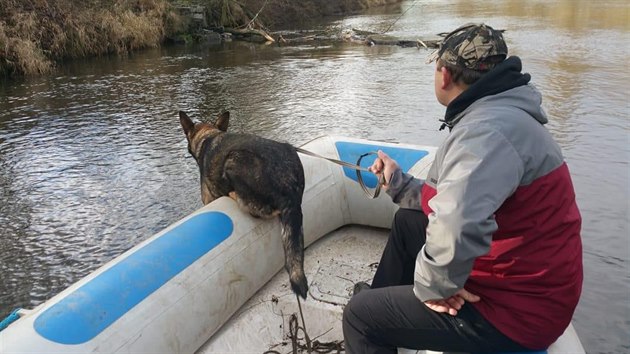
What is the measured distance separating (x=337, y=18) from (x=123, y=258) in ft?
89.2

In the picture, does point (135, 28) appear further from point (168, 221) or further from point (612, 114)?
point (612, 114)

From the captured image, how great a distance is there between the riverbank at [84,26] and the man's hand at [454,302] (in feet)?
46.1

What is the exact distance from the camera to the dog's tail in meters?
3.15

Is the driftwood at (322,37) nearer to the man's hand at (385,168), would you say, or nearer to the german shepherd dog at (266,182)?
the german shepherd dog at (266,182)

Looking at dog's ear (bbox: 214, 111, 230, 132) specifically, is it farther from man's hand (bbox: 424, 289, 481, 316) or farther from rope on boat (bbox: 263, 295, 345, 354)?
man's hand (bbox: 424, 289, 481, 316)

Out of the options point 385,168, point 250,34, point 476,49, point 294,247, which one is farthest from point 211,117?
point 250,34

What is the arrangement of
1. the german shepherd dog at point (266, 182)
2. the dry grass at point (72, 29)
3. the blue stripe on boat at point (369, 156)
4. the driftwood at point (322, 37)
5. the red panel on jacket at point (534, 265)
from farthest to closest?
the driftwood at point (322, 37)
the dry grass at point (72, 29)
the blue stripe on boat at point (369, 156)
the german shepherd dog at point (266, 182)
the red panel on jacket at point (534, 265)

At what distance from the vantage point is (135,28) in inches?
664

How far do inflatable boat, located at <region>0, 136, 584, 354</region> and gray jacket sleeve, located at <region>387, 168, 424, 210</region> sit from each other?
3.12 feet

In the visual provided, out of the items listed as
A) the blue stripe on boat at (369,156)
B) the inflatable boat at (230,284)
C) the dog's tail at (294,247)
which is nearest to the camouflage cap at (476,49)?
the inflatable boat at (230,284)

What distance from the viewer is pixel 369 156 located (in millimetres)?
4441

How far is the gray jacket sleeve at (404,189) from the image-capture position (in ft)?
9.08

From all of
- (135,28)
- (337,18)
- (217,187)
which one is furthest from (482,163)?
(337,18)

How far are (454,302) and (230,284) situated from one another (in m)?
1.62
